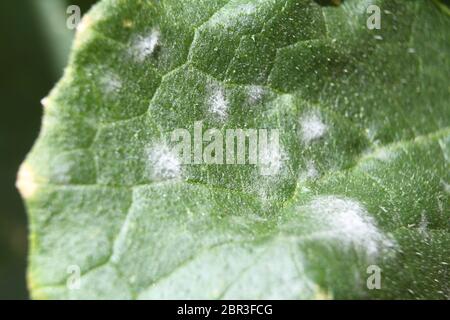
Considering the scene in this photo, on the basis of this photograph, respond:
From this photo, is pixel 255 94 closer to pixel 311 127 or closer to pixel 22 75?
pixel 311 127

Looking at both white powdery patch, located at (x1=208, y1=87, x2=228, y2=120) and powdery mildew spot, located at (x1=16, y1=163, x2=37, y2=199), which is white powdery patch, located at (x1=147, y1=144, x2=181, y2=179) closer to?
white powdery patch, located at (x1=208, y1=87, x2=228, y2=120)

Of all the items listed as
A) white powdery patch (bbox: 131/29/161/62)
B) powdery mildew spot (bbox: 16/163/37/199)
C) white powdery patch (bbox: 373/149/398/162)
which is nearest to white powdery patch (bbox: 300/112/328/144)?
white powdery patch (bbox: 373/149/398/162)

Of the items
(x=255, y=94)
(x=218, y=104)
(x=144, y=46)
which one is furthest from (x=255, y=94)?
(x=144, y=46)

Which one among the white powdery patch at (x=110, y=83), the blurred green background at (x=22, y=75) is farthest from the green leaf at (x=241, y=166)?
the blurred green background at (x=22, y=75)

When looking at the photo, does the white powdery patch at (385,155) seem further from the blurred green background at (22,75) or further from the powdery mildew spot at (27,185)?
the blurred green background at (22,75)

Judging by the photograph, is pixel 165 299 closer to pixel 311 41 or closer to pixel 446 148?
pixel 311 41

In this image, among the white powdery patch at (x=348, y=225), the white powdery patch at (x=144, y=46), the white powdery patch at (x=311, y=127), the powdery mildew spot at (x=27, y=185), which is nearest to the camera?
the powdery mildew spot at (x=27, y=185)
